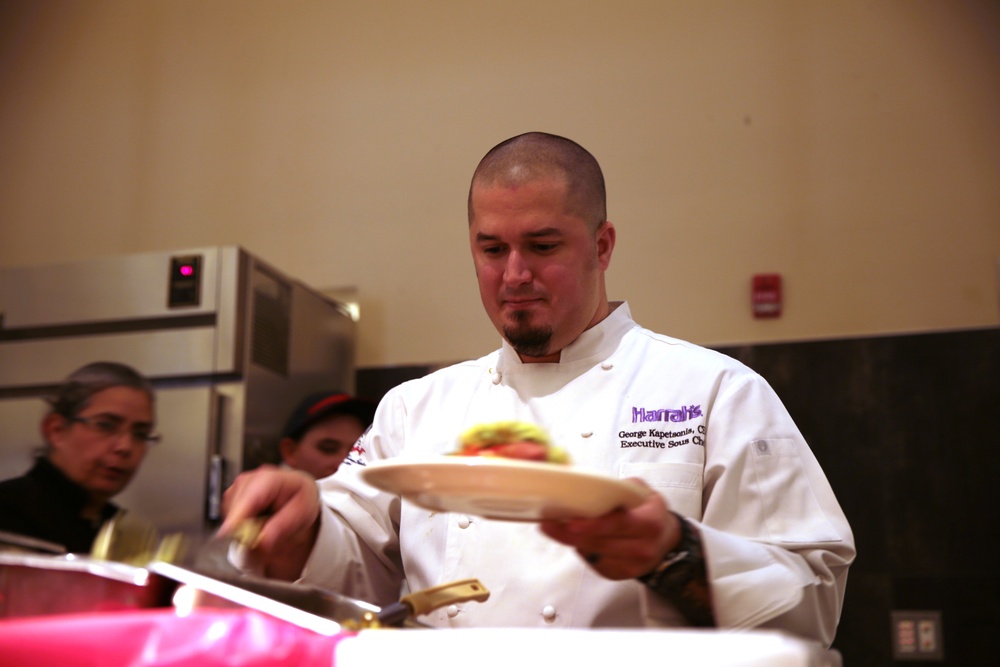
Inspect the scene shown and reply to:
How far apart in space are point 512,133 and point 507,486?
110 inches

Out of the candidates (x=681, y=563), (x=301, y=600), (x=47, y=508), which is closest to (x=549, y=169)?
(x=681, y=563)

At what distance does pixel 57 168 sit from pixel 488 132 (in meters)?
1.74

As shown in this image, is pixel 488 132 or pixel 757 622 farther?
pixel 488 132

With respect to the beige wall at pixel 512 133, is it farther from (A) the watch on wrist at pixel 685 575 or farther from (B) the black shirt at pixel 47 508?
(A) the watch on wrist at pixel 685 575

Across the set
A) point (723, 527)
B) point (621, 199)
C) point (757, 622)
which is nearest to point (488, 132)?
point (621, 199)

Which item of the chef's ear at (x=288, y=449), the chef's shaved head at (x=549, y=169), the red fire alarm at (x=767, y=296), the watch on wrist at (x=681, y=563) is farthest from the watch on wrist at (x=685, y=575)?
the chef's ear at (x=288, y=449)

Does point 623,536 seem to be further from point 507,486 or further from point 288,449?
point 288,449

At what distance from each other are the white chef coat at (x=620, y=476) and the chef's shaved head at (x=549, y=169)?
0.20 m

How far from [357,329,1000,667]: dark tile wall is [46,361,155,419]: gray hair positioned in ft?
6.28

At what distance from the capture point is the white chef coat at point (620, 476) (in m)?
1.32

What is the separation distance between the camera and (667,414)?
162cm

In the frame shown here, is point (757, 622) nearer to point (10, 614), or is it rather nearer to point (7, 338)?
point (10, 614)

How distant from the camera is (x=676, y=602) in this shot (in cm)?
126

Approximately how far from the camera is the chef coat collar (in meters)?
1.79
